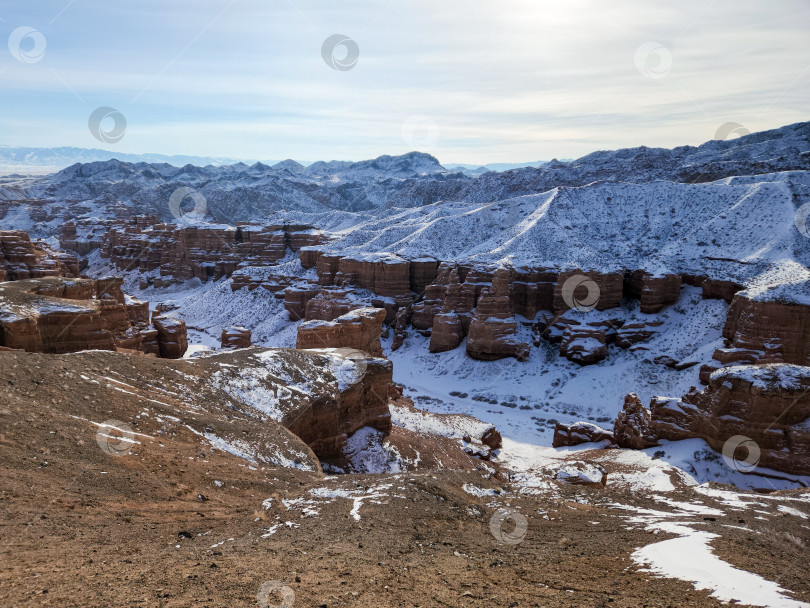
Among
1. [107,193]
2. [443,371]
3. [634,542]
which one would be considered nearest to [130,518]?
[634,542]

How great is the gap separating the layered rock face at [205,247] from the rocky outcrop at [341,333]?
1945 inches

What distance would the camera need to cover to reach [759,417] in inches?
926

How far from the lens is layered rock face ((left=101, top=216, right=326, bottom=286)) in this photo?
8106 cm

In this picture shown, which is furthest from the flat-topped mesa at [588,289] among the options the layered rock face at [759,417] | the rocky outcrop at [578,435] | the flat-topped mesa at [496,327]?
the layered rock face at [759,417]

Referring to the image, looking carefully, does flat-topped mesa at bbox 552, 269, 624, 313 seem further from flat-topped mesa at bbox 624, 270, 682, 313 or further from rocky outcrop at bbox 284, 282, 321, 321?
rocky outcrop at bbox 284, 282, 321, 321

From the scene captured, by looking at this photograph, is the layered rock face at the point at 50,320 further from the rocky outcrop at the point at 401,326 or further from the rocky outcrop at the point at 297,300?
the rocky outcrop at the point at 297,300

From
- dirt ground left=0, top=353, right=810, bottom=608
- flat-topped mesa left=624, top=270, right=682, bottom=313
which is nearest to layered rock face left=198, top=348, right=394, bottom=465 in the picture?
dirt ground left=0, top=353, right=810, bottom=608

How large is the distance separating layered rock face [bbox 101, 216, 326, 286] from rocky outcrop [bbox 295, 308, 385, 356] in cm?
4940

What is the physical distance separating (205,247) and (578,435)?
7228 centimetres

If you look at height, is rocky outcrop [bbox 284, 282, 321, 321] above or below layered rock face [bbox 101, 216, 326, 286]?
below

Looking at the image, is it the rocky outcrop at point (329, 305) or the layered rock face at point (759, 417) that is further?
the rocky outcrop at point (329, 305)

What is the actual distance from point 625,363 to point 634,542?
36.5 m

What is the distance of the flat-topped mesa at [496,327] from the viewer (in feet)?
157

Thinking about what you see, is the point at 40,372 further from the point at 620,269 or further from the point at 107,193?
the point at 107,193
